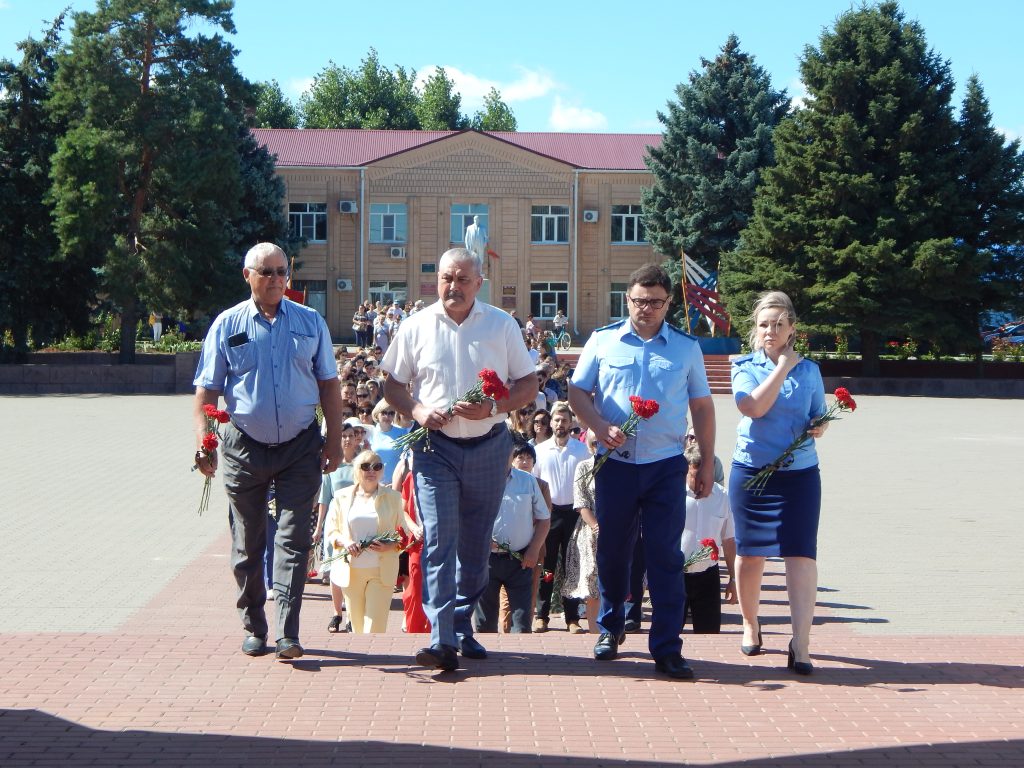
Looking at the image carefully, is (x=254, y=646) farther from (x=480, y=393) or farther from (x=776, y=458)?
(x=776, y=458)

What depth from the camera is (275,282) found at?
553cm

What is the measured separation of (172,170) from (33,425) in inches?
581

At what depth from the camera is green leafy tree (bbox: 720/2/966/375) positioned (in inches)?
1454

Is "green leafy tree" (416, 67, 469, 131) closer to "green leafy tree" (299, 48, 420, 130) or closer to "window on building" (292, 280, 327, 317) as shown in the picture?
"green leafy tree" (299, 48, 420, 130)

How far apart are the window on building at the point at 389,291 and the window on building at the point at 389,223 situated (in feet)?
6.14

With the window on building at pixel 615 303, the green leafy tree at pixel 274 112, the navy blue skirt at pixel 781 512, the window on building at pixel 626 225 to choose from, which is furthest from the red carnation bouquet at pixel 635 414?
the green leafy tree at pixel 274 112

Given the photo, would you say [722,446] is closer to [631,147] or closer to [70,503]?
[70,503]

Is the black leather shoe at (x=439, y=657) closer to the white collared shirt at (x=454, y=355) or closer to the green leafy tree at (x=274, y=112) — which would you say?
the white collared shirt at (x=454, y=355)

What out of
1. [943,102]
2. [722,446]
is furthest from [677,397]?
[943,102]

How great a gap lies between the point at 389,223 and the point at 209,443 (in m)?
51.2

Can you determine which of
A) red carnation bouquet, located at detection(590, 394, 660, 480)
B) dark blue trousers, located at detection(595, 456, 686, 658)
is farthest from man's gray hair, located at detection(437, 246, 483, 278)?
dark blue trousers, located at detection(595, 456, 686, 658)

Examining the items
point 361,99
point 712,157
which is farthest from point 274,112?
point 712,157

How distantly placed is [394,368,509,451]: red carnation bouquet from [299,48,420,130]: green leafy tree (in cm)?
8260

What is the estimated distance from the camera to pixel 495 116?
93625 mm
